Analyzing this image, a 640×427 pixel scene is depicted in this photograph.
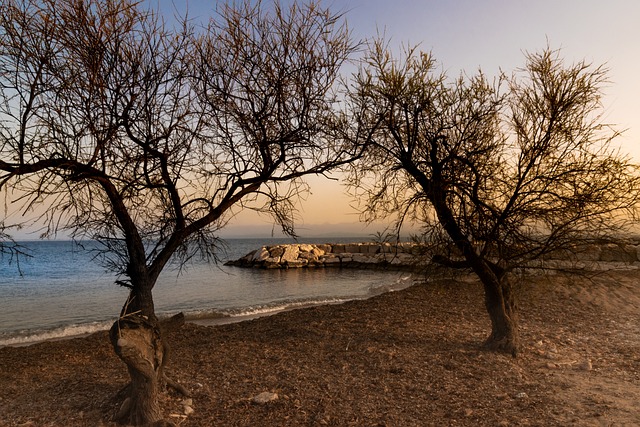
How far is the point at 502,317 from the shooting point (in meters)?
7.73

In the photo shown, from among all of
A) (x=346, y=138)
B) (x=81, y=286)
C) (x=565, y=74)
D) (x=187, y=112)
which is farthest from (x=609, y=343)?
(x=81, y=286)

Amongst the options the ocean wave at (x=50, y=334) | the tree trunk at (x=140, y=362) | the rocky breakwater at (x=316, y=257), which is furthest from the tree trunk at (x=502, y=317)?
the rocky breakwater at (x=316, y=257)

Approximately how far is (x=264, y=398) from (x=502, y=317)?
13.2ft

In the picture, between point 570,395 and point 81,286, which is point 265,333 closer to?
point 570,395

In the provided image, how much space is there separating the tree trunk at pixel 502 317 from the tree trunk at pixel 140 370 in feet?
16.3

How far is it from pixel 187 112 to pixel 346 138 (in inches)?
92.8

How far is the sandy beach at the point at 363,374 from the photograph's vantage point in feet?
17.6

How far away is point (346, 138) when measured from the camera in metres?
7.38

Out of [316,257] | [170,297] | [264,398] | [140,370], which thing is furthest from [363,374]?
[316,257]

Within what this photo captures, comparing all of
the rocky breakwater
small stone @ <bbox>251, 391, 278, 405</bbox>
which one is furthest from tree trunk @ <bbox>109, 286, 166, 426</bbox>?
the rocky breakwater

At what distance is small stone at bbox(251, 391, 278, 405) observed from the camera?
5675mm

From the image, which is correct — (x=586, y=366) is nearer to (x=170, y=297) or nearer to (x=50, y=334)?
(x=50, y=334)

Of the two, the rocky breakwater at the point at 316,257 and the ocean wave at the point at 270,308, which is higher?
the rocky breakwater at the point at 316,257

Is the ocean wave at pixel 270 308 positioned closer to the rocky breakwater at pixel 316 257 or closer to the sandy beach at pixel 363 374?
the sandy beach at pixel 363 374
